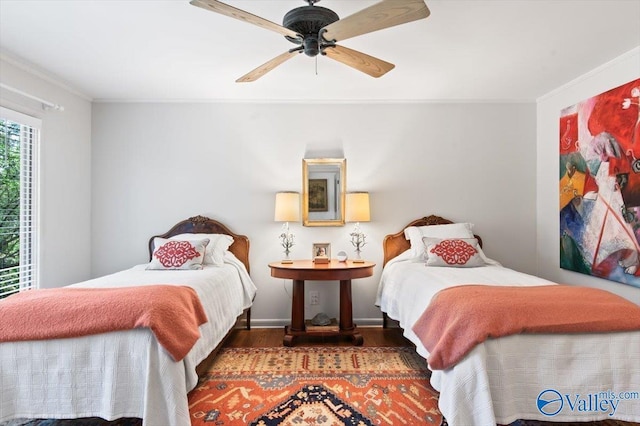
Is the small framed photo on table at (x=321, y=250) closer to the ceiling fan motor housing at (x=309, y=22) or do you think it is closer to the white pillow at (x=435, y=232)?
the white pillow at (x=435, y=232)

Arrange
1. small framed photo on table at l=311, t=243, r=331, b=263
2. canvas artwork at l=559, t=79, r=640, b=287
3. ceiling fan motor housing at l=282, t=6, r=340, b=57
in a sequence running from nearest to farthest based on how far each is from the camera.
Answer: ceiling fan motor housing at l=282, t=6, r=340, b=57
canvas artwork at l=559, t=79, r=640, b=287
small framed photo on table at l=311, t=243, r=331, b=263

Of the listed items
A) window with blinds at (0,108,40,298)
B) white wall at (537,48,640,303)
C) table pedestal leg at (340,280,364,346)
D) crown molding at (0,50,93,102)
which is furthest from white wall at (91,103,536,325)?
white wall at (537,48,640,303)

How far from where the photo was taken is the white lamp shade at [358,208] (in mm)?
3604

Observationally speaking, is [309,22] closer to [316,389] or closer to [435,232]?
[316,389]

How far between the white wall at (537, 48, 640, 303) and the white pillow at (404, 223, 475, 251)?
82cm

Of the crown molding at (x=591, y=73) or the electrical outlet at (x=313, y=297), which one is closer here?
the crown molding at (x=591, y=73)

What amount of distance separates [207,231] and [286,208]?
90 centimetres

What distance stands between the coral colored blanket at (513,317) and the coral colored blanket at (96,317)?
52.8 inches

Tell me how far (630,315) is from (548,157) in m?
2.35

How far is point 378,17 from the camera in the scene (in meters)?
1.69

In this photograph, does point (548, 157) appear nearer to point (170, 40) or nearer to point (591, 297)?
point (591, 297)

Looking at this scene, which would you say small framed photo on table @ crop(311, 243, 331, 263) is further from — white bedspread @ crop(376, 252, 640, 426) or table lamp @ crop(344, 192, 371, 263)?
white bedspread @ crop(376, 252, 640, 426)

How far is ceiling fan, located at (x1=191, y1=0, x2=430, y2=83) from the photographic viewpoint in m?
1.61

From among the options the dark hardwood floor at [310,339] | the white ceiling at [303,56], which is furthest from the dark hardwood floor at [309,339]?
the white ceiling at [303,56]
